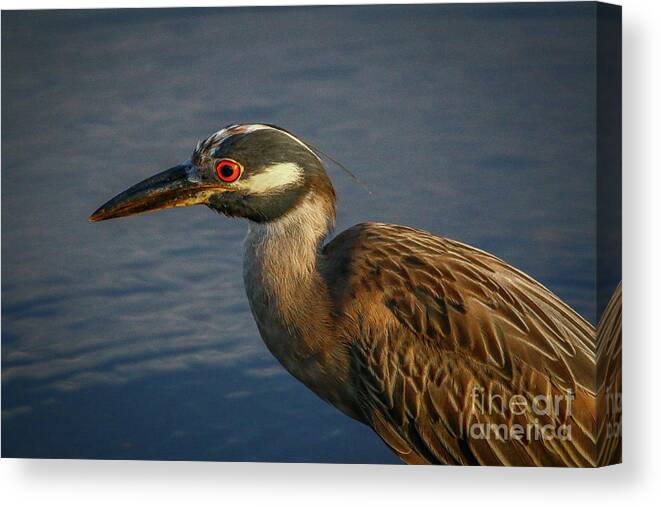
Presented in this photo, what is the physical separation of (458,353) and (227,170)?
4.23 feet

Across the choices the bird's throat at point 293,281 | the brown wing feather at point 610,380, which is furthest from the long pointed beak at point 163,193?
the brown wing feather at point 610,380

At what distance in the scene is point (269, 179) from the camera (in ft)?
21.2

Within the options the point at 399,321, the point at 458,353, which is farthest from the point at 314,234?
the point at 458,353

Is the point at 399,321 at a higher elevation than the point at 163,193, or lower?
lower

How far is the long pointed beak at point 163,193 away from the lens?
6.49 metres

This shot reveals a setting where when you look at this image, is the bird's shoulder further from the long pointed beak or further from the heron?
the long pointed beak

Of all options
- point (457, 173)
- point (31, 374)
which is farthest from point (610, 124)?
point (31, 374)

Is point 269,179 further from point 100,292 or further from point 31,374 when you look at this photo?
point 31,374

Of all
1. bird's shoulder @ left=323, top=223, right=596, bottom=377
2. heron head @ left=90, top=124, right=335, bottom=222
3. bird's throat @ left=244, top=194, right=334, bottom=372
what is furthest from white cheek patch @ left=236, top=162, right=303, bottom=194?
bird's shoulder @ left=323, top=223, right=596, bottom=377

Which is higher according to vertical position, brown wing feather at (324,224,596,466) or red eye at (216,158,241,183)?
red eye at (216,158,241,183)

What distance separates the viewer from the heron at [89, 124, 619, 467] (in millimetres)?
6238

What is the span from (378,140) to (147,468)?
72.2 inches

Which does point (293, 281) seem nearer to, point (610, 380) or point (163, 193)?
point (163, 193)

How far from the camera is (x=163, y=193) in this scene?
6.52m
